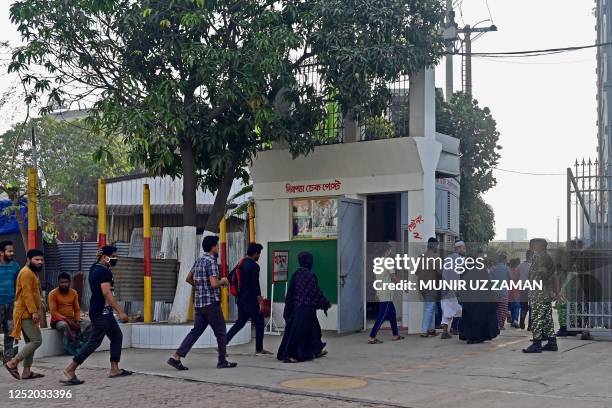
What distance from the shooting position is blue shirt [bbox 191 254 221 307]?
11.1 metres

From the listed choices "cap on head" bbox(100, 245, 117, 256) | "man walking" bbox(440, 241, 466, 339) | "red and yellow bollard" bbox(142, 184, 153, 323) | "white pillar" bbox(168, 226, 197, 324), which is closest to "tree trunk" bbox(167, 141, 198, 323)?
"white pillar" bbox(168, 226, 197, 324)

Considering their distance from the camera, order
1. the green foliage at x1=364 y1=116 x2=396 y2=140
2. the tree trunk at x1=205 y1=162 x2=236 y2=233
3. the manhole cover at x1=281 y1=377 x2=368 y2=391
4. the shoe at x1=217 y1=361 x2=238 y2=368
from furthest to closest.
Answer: the green foliage at x1=364 y1=116 x2=396 y2=140
the tree trunk at x1=205 y1=162 x2=236 y2=233
the shoe at x1=217 y1=361 x2=238 y2=368
the manhole cover at x1=281 y1=377 x2=368 y2=391

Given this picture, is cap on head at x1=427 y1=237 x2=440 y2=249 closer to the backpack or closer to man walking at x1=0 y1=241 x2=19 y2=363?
the backpack

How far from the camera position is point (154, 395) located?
9.40m

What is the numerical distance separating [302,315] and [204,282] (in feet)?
5.35

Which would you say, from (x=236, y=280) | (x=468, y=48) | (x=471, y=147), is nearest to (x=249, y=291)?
(x=236, y=280)

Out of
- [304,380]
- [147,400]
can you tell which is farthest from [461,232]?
[147,400]

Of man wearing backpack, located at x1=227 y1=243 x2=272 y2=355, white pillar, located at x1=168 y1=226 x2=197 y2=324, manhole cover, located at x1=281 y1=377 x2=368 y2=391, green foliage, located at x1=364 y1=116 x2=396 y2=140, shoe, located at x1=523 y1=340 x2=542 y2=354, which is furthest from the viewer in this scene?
green foliage, located at x1=364 y1=116 x2=396 y2=140

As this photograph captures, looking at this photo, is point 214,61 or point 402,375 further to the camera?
point 214,61

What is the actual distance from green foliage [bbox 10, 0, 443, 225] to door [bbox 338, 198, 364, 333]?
5.24 feet

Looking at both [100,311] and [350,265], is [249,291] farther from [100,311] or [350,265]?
[350,265]

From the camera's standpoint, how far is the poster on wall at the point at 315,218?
1641 centimetres

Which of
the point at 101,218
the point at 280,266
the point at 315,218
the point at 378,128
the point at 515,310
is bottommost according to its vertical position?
the point at 515,310

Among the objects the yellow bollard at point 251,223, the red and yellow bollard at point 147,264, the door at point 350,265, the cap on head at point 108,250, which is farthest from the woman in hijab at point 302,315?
the yellow bollard at point 251,223
